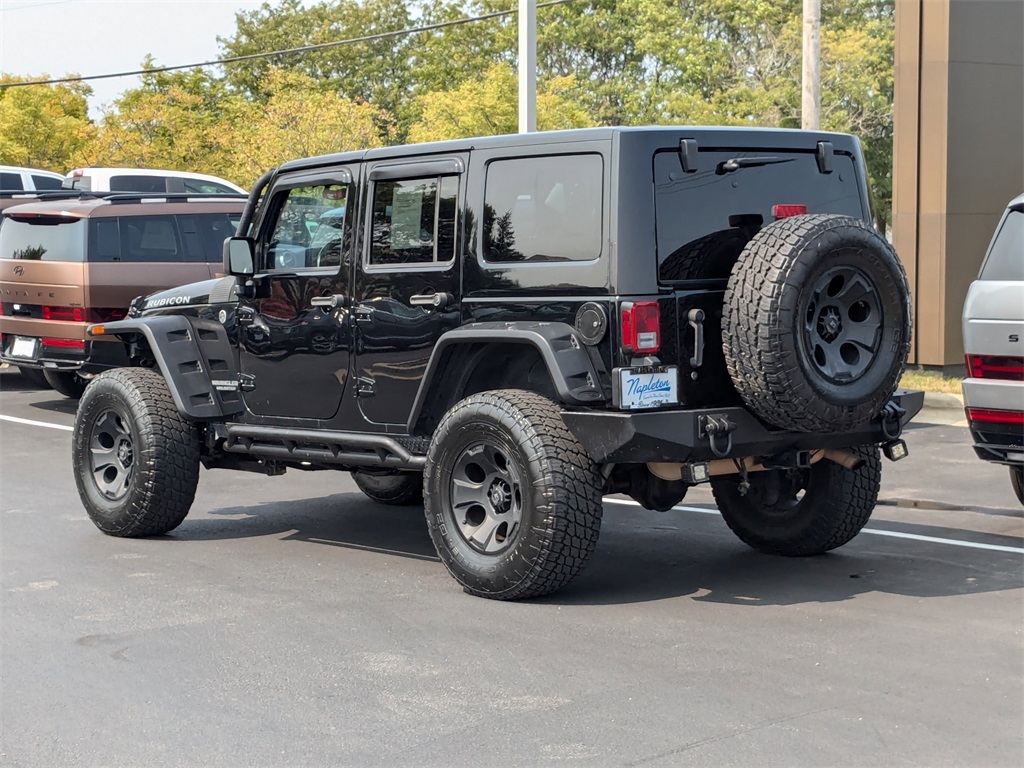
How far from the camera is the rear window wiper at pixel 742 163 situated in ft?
22.1

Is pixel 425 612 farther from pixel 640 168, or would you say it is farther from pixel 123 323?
pixel 123 323

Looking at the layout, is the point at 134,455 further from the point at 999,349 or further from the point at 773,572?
the point at 999,349

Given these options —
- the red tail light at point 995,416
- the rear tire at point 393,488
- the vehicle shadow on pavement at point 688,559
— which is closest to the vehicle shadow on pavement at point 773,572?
the vehicle shadow on pavement at point 688,559

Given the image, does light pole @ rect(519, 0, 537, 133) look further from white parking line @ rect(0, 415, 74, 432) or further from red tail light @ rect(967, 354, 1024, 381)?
red tail light @ rect(967, 354, 1024, 381)

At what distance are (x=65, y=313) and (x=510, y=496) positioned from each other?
878 cm

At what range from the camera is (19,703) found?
5.35 m

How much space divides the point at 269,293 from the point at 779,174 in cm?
296

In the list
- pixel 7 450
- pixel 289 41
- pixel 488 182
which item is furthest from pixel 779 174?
pixel 289 41

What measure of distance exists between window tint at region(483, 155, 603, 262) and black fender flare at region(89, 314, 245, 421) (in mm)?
2201

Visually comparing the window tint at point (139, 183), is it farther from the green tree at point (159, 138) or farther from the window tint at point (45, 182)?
the green tree at point (159, 138)

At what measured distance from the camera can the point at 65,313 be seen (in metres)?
14.3

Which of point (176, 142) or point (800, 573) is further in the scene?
point (176, 142)

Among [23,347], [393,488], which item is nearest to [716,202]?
[393,488]

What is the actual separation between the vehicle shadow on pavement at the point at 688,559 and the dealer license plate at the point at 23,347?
19.4 ft
